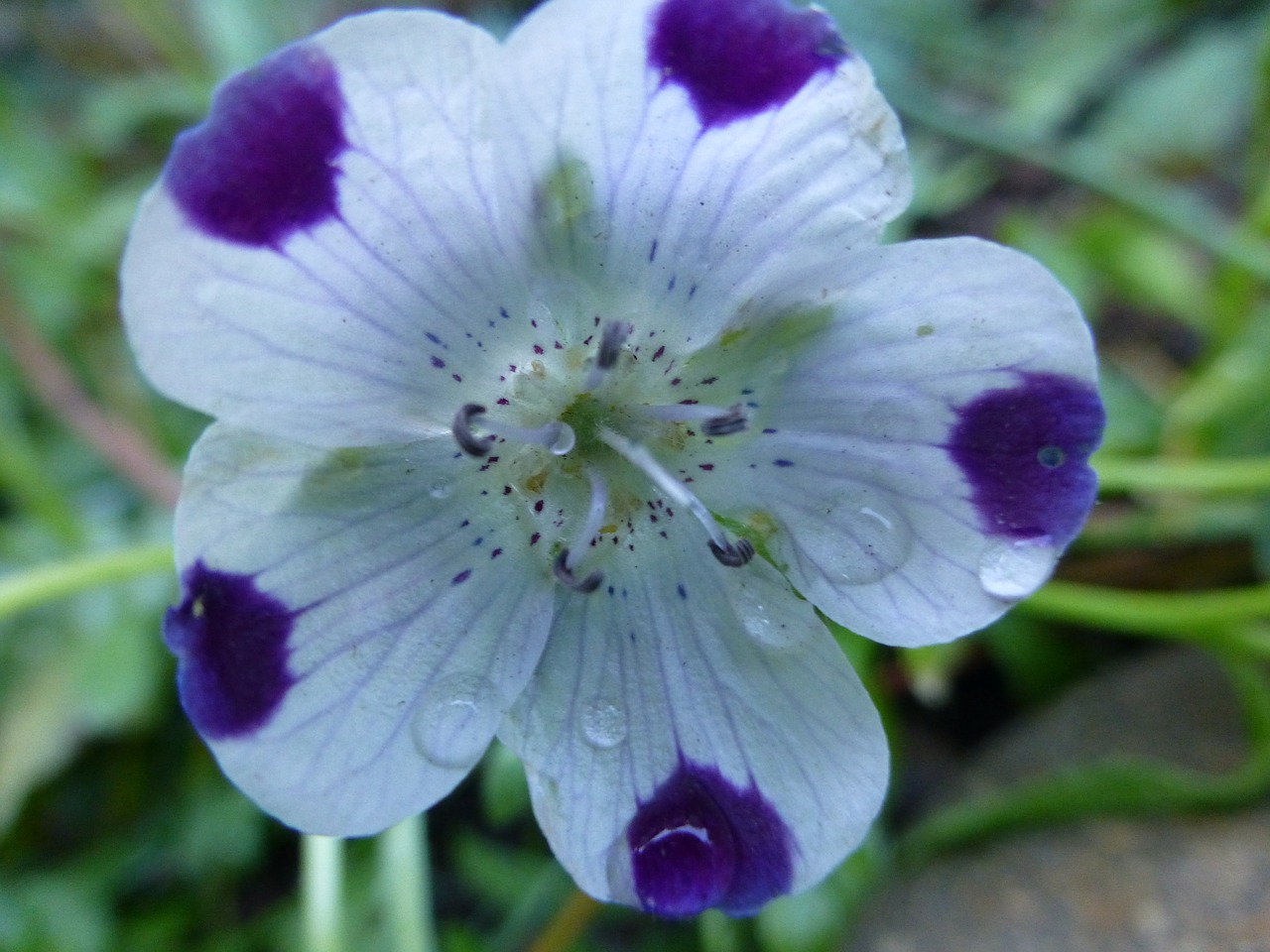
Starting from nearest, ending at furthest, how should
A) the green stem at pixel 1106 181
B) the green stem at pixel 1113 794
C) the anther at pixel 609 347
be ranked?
1. the anther at pixel 609 347
2. the green stem at pixel 1113 794
3. the green stem at pixel 1106 181

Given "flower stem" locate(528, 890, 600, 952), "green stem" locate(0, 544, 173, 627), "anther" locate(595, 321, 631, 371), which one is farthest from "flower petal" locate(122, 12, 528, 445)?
"flower stem" locate(528, 890, 600, 952)

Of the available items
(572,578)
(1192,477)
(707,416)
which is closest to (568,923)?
(572,578)

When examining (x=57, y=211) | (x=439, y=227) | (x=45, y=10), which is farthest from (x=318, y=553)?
(x=45, y=10)

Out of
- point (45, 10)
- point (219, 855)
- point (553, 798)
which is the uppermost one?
point (45, 10)

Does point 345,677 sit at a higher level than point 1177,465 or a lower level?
higher

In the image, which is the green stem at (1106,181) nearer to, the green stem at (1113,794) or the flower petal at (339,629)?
the green stem at (1113,794)

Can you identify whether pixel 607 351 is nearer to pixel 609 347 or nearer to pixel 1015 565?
pixel 609 347

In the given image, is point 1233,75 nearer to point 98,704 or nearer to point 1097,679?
point 1097,679

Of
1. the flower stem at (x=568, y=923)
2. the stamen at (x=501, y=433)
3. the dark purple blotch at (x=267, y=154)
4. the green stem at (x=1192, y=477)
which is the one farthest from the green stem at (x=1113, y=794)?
the dark purple blotch at (x=267, y=154)
